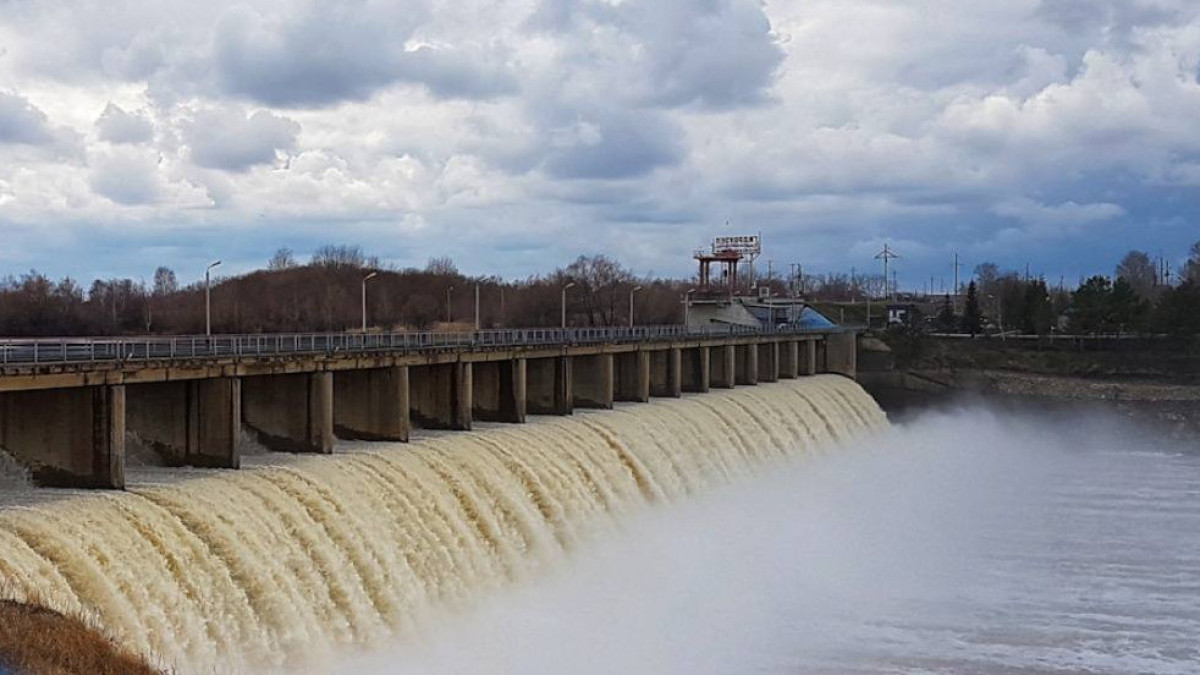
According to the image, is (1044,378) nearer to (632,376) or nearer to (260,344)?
(632,376)

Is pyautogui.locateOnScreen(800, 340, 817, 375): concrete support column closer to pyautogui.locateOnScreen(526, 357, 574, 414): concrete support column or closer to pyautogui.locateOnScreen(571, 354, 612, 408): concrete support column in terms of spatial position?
pyautogui.locateOnScreen(571, 354, 612, 408): concrete support column

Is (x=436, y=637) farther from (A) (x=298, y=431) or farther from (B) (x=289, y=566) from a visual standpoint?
(A) (x=298, y=431)

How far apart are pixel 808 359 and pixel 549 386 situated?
38.3 metres

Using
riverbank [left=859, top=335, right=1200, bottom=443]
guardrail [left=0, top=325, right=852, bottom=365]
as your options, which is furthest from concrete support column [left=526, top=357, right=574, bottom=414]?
riverbank [left=859, top=335, right=1200, bottom=443]

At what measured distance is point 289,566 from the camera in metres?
25.3

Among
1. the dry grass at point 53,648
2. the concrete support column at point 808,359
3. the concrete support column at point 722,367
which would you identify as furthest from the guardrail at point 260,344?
the concrete support column at point 808,359

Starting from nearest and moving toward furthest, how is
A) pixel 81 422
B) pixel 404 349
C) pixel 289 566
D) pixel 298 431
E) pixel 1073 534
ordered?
pixel 289 566
pixel 81 422
pixel 298 431
pixel 404 349
pixel 1073 534

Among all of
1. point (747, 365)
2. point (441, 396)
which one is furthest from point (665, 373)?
point (441, 396)

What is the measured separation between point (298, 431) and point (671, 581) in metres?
11.3

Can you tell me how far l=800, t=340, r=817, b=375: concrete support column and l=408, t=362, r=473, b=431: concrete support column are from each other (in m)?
46.2

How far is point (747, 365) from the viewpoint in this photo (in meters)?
75.3

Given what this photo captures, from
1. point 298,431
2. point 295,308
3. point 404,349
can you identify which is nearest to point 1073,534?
point 404,349

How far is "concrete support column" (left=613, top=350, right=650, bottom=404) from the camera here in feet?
193

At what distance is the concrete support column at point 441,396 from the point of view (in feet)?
139
